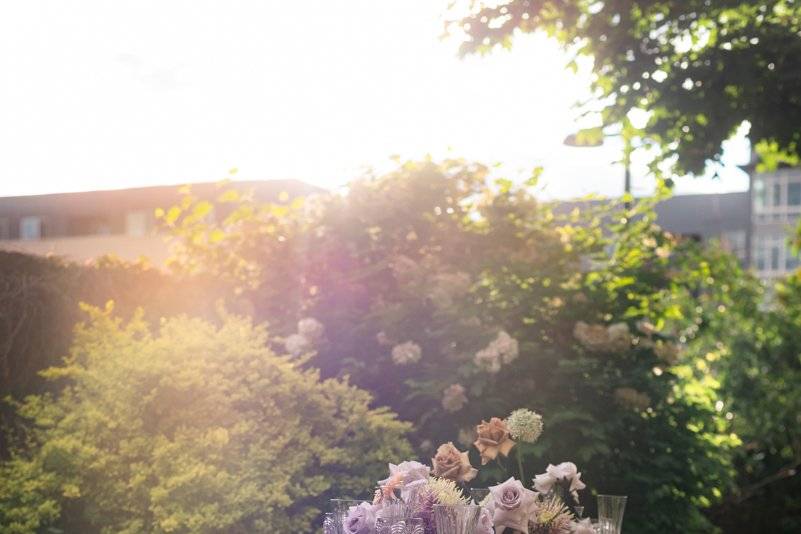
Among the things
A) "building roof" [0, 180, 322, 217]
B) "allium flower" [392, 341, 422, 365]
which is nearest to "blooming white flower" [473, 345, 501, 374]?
"allium flower" [392, 341, 422, 365]

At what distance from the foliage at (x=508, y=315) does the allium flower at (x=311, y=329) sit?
0.46 ft

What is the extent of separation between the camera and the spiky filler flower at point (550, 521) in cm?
378

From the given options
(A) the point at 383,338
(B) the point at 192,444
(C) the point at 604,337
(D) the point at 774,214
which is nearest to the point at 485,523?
(B) the point at 192,444

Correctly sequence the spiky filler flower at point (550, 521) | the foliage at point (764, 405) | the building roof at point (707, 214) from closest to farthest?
the spiky filler flower at point (550, 521) < the foliage at point (764, 405) < the building roof at point (707, 214)

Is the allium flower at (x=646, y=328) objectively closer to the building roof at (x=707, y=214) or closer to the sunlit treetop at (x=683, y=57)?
the sunlit treetop at (x=683, y=57)

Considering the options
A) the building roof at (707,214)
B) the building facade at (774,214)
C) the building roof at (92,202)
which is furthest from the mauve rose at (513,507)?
the building facade at (774,214)

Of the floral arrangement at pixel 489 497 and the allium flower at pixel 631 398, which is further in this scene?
the allium flower at pixel 631 398

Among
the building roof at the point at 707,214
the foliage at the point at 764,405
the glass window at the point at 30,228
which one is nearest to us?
the foliage at the point at 764,405

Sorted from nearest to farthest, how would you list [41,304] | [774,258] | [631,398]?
[41,304], [631,398], [774,258]

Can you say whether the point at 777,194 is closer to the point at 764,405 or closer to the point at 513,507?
the point at 764,405

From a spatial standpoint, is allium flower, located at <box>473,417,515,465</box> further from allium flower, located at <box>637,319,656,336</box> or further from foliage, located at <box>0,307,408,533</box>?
allium flower, located at <box>637,319,656,336</box>

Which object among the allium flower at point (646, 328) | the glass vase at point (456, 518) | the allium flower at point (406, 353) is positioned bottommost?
the allium flower at point (406, 353)

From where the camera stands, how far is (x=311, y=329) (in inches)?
372

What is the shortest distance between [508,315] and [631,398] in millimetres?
1193
